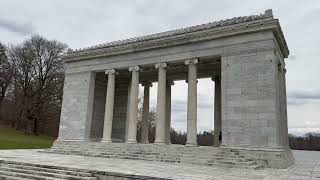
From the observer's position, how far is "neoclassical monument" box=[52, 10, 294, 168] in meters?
20.6

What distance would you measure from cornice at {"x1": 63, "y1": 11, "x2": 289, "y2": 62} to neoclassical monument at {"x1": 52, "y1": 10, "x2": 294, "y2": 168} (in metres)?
0.07

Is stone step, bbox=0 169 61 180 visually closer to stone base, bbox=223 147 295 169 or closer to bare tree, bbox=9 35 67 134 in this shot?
stone base, bbox=223 147 295 169

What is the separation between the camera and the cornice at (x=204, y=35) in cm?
2142

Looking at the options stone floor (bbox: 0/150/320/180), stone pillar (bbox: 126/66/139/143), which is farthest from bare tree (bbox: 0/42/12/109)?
stone floor (bbox: 0/150/320/180)

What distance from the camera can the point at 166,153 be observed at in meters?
22.5

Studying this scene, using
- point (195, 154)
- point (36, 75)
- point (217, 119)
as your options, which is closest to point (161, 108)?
point (195, 154)

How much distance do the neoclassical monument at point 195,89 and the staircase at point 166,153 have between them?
79mm

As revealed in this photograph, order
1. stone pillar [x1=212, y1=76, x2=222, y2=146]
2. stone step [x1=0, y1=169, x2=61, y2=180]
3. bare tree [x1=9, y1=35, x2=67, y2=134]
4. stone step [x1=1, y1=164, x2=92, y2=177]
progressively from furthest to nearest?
bare tree [x1=9, y1=35, x2=67, y2=134]
stone pillar [x1=212, y1=76, x2=222, y2=146]
stone step [x1=0, y1=169, x2=61, y2=180]
stone step [x1=1, y1=164, x2=92, y2=177]

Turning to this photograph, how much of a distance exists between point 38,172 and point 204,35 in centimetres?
1581

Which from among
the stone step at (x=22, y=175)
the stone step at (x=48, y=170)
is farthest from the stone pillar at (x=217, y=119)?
the stone step at (x=22, y=175)

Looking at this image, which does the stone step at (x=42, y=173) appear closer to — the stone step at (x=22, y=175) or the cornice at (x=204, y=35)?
the stone step at (x=22, y=175)

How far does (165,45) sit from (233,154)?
11.1 metres

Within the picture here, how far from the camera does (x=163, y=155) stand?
22.2m

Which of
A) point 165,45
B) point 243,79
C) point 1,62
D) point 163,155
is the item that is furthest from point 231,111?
point 1,62
